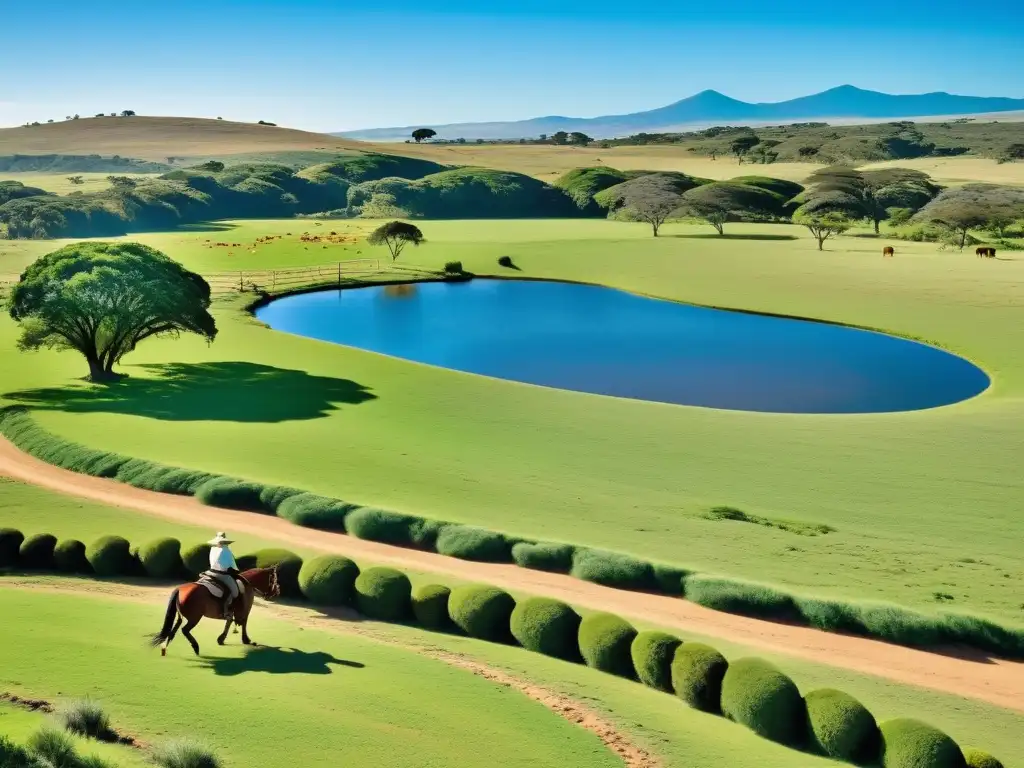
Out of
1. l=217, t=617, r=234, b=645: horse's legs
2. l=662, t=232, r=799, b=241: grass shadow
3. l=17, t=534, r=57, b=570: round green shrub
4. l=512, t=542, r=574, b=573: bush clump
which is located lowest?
l=512, t=542, r=574, b=573: bush clump

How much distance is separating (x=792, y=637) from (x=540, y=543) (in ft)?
30.1

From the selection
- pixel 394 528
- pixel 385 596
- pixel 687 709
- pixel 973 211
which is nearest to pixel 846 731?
pixel 687 709

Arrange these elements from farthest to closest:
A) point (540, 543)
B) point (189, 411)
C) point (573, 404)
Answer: point (573, 404) → point (189, 411) → point (540, 543)

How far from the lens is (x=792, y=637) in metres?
29.4

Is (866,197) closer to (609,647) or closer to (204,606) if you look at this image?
(609,647)

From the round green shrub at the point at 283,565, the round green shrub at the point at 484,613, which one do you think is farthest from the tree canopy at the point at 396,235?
the round green shrub at the point at 484,613

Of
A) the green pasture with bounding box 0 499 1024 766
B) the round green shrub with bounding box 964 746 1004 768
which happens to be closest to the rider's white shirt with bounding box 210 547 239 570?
the green pasture with bounding box 0 499 1024 766

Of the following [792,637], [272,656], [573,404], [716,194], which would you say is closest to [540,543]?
[792,637]

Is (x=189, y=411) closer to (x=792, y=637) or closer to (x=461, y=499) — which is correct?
(x=461, y=499)

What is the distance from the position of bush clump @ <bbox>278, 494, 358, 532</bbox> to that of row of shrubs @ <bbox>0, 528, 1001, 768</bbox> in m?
6.09

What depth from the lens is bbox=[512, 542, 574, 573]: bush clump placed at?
3394cm

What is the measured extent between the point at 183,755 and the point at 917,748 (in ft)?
47.7

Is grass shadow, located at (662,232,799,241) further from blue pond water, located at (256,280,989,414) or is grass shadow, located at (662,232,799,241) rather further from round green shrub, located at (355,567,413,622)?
round green shrub, located at (355,567,413,622)

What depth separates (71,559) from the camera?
1248 inches
